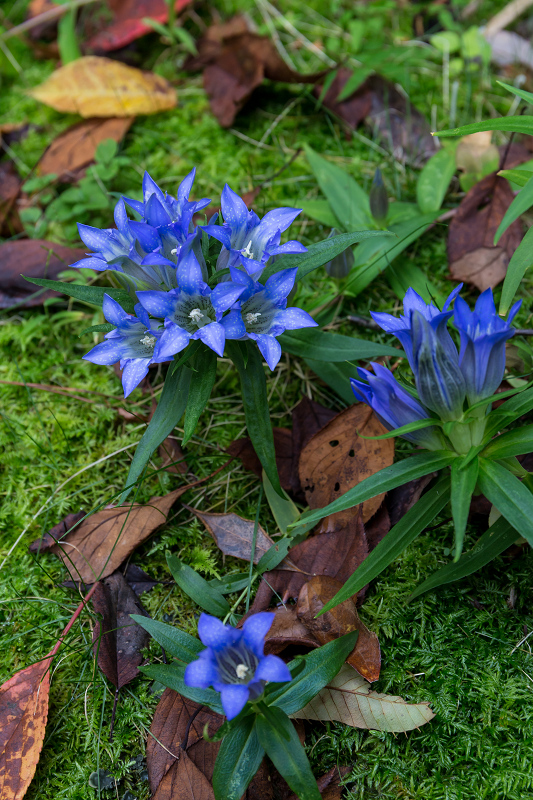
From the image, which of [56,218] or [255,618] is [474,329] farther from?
[56,218]

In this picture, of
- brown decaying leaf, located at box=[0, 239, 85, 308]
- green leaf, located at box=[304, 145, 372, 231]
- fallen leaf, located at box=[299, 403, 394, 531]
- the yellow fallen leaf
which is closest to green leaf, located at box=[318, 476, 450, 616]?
fallen leaf, located at box=[299, 403, 394, 531]

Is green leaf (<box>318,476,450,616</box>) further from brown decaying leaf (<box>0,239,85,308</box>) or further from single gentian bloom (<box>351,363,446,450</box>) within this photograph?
brown decaying leaf (<box>0,239,85,308</box>)

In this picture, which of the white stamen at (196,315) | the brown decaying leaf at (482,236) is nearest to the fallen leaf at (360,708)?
the white stamen at (196,315)

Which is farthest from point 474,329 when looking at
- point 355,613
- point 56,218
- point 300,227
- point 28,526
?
point 56,218

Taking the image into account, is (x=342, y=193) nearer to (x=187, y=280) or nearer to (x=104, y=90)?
(x=187, y=280)

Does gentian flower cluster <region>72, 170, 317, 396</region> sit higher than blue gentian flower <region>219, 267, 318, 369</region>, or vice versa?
gentian flower cluster <region>72, 170, 317, 396</region>

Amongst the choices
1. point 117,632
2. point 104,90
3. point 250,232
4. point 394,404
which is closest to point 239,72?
point 104,90
